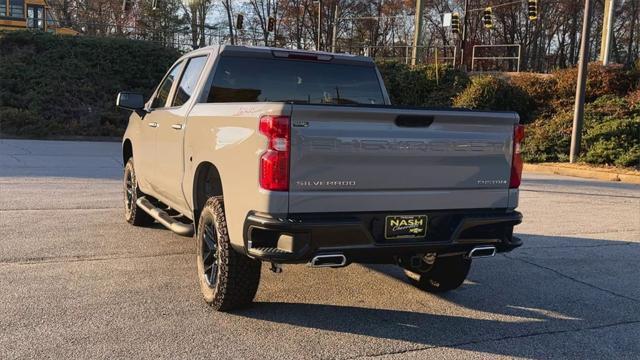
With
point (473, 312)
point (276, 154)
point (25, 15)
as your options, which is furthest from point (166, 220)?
point (25, 15)

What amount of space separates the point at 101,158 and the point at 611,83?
703 inches

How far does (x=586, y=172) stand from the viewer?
16188mm

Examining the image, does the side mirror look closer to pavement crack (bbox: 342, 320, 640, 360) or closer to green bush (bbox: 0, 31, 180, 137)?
pavement crack (bbox: 342, 320, 640, 360)

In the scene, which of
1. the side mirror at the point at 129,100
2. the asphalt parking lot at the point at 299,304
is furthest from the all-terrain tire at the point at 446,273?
the side mirror at the point at 129,100

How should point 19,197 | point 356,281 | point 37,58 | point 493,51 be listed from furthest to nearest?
point 493,51 → point 37,58 → point 19,197 → point 356,281

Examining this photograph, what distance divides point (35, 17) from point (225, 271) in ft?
106

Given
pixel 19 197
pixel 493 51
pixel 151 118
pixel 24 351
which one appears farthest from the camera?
pixel 493 51

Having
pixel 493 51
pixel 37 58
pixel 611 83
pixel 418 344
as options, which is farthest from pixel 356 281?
pixel 493 51

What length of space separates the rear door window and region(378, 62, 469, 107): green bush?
20705mm

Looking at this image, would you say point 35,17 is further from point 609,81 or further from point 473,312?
point 473,312

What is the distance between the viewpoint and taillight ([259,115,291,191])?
3.75m

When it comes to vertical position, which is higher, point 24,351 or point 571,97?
point 571,97

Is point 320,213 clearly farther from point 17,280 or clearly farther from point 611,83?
point 611,83

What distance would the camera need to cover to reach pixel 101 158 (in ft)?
52.5
